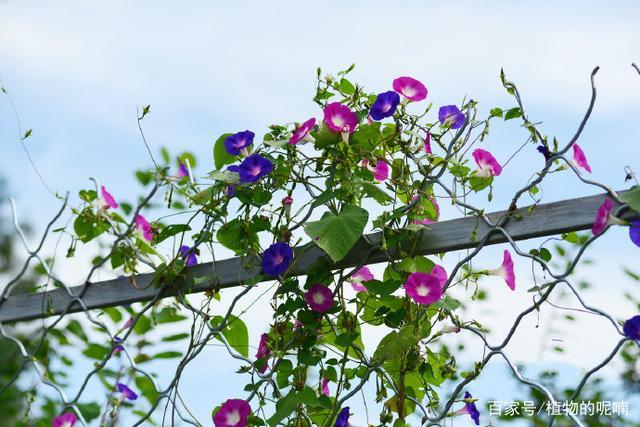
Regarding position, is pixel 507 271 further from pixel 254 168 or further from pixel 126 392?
pixel 126 392

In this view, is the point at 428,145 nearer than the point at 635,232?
No

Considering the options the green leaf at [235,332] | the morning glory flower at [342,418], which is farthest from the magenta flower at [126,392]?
the morning glory flower at [342,418]

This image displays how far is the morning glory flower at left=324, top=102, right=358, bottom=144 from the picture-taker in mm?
1644

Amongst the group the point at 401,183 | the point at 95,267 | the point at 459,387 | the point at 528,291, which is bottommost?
the point at 459,387

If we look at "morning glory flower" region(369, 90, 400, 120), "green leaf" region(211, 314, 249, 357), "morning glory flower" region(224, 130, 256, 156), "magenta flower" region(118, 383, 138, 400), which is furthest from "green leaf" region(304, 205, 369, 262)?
"magenta flower" region(118, 383, 138, 400)

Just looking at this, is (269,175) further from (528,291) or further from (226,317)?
(528,291)

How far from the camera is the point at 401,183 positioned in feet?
5.31

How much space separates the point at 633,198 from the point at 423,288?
1.29 feet

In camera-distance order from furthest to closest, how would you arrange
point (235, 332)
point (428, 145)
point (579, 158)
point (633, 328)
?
1. point (235, 332)
2. point (428, 145)
3. point (579, 158)
4. point (633, 328)

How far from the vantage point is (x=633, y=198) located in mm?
1302

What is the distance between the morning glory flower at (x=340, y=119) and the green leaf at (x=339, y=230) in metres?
0.16

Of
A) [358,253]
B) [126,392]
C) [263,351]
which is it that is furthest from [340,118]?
[126,392]

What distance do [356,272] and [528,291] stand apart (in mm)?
384

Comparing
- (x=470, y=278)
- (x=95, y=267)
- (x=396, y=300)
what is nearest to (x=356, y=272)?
(x=396, y=300)
